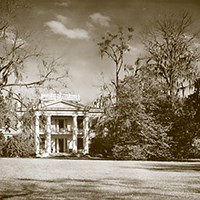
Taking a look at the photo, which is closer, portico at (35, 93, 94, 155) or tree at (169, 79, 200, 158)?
tree at (169, 79, 200, 158)

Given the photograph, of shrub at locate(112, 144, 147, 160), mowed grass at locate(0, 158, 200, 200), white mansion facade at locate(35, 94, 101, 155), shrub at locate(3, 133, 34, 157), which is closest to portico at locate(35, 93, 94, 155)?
white mansion facade at locate(35, 94, 101, 155)

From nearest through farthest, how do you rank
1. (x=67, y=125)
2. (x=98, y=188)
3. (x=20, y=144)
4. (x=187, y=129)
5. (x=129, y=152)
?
1. (x=98, y=188)
2. (x=20, y=144)
3. (x=129, y=152)
4. (x=187, y=129)
5. (x=67, y=125)

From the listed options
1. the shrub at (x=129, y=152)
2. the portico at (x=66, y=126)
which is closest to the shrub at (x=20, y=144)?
the shrub at (x=129, y=152)

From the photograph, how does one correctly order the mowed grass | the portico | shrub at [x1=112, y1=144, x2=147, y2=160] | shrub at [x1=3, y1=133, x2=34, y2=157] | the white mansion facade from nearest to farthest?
1. the mowed grass
2. shrub at [x1=3, y1=133, x2=34, y2=157]
3. shrub at [x1=112, y1=144, x2=147, y2=160]
4. the white mansion facade
5. the portico

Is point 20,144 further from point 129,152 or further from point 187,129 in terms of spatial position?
point 187,129

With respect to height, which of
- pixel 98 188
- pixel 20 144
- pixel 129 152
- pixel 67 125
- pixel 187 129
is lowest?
pixel 98 188

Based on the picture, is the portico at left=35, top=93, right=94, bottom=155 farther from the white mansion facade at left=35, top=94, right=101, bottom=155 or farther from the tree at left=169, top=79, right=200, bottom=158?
the tree at left=169, top=79, right=200, bottom=158

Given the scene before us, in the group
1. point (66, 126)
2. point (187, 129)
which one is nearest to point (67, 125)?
point (66, 126)

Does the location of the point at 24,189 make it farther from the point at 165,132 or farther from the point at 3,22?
the point at 165,132

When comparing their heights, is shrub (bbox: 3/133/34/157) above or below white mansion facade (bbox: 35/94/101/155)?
below

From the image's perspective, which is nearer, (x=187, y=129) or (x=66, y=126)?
(x=187, y=129)

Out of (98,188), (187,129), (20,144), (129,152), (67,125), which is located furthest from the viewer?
(67,125)

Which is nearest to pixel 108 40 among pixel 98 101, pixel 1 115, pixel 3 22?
pixel 98 101

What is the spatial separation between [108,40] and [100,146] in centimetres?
785
